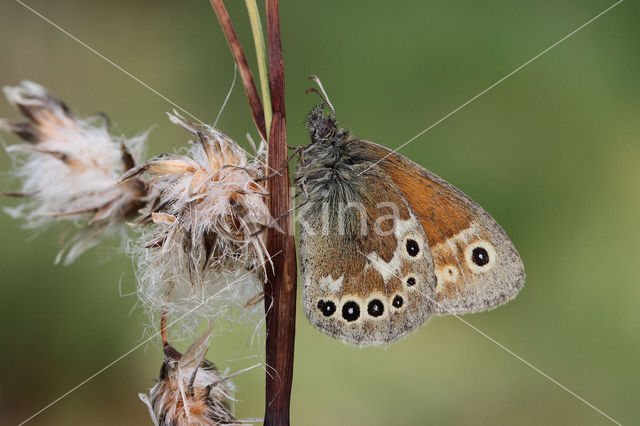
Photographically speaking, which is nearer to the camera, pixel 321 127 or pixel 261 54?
pixel 261 54

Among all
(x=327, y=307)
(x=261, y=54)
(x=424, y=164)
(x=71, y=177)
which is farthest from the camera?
(x=424, y=164)

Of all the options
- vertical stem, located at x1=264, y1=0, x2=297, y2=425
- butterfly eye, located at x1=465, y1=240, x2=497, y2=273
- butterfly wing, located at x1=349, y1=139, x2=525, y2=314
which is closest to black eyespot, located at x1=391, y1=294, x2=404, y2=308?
butterfly wing, located at x1=349, y1=139, x2=525, y2=314

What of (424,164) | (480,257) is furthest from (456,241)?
(424,164)

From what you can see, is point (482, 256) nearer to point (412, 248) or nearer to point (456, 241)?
point (456, 241)

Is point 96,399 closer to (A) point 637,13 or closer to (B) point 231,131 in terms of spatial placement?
(B) point 231,131

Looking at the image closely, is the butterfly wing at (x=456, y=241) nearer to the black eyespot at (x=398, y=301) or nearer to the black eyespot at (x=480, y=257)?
the black eyespot at (x=480, y=257)

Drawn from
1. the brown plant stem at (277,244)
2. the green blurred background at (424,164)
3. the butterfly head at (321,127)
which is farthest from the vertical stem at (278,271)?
the green blurred background at (424,164)

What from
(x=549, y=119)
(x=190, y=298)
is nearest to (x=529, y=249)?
(x=549, y=119)

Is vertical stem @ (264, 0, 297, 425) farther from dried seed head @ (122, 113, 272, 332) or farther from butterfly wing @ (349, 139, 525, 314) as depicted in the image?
butterfly wing @ (349, 139, 525, 314)
